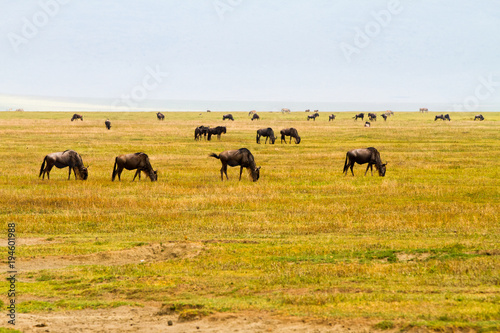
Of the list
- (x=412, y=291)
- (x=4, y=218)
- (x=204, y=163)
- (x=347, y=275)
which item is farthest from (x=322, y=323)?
(x=204, y=163)

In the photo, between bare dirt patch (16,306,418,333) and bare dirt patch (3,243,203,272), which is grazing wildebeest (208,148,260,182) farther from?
bare dirt patch (16,306,418,333)

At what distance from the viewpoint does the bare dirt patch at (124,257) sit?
47.1 feet

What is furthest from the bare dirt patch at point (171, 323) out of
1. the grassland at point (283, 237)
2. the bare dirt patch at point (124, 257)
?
the bare dirt patch at point (124, 257)

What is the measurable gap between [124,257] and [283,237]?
4474 millimetres

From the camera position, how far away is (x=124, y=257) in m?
15.0

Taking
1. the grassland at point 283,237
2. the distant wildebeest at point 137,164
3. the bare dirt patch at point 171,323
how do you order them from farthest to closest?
the distant wildebeest at point 137,164 → the grassland at point 283,237 → the bare dirt patch at point 171,323

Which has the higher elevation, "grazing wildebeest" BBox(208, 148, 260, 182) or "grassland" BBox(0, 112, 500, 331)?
"grazing wildebeest" BBox(208, 148, 260, 182)

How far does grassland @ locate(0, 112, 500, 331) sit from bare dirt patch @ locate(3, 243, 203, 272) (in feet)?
1.13

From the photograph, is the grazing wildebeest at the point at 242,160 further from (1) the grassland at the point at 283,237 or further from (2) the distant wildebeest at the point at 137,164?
(2) the distant wildebeest at the point at 137,164

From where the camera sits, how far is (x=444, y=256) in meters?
14.0

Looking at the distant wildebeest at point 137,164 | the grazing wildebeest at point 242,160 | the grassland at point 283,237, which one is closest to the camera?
the grassland at point 283,237

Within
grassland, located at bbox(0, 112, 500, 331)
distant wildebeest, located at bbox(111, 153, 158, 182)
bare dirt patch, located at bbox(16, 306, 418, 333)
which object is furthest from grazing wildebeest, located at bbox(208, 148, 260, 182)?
bare dirt patch, located at bbox(16, 306, 418, 333)

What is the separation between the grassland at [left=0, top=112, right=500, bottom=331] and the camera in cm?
1098

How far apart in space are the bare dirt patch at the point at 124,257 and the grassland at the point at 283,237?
1.13 feet
